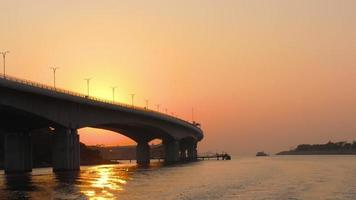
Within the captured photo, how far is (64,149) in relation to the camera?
368 ft

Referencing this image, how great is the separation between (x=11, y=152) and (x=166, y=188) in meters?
57.8

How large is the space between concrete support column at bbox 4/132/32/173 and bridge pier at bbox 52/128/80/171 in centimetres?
751

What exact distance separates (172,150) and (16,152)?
8349 centimetres

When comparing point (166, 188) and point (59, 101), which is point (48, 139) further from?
point (166, 188)

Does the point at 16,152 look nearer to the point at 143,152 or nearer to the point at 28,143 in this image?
the point at 28,143

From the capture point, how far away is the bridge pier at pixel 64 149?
367ft

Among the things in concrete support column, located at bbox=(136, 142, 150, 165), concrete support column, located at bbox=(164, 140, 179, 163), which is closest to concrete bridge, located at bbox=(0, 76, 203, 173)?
concrete support column, located at bbox=(164, 140, 179, 163)

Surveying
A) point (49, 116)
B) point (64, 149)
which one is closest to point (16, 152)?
point (64, 149)

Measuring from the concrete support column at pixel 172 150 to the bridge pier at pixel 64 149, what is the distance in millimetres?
81264

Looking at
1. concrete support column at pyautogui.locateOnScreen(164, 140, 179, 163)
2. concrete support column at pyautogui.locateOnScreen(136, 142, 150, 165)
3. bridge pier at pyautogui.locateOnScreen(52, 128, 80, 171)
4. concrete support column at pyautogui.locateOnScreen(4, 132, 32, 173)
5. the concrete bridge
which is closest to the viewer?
the concrete bridge

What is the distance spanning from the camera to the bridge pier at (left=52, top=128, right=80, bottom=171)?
367 feet

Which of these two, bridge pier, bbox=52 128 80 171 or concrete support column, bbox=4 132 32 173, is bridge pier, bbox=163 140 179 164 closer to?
concrete support column, bbox=4 132 32 173

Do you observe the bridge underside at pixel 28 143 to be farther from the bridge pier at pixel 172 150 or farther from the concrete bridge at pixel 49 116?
the bridge pier at pixel 172 150

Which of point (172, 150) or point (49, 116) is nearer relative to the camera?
point (49, 116)
